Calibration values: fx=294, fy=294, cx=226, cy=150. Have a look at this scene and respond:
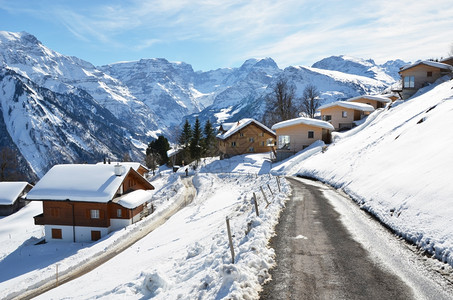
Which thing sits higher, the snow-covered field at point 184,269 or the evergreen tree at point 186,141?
the evergreen tree at point 186,141

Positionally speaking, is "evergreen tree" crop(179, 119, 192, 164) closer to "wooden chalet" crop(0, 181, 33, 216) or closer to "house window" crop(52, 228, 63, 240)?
"wooden chalet" crop(0, 181, 33, 216)

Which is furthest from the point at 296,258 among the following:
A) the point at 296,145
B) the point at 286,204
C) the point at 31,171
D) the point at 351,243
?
the point at 31,171

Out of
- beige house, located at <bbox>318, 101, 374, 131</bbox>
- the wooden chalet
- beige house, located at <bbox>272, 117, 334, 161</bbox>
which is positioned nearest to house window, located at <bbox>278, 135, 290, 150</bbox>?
beige house, located at <bbox>272, 117, 334, 161</bbox>

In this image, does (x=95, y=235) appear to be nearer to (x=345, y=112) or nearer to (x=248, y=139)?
(x=248, y=139)

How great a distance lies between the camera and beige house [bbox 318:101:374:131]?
5738 centimetres

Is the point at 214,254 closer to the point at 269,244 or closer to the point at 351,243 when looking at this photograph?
the point at 269,244

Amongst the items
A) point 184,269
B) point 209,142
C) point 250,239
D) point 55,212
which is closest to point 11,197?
point 55,212

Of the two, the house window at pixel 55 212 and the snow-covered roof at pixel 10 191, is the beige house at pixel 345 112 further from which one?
the snow-covered roof at pixel 10 191

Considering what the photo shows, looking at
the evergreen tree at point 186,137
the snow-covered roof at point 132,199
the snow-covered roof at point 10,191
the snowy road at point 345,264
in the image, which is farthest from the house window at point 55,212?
the evergreen tree at point 186,137

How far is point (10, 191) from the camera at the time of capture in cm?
5259

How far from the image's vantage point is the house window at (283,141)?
51.1m

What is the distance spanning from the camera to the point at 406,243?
11.1 m

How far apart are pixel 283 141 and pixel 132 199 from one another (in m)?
27.7

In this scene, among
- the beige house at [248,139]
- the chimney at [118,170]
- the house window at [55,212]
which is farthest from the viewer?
the beige house at [248,139]
